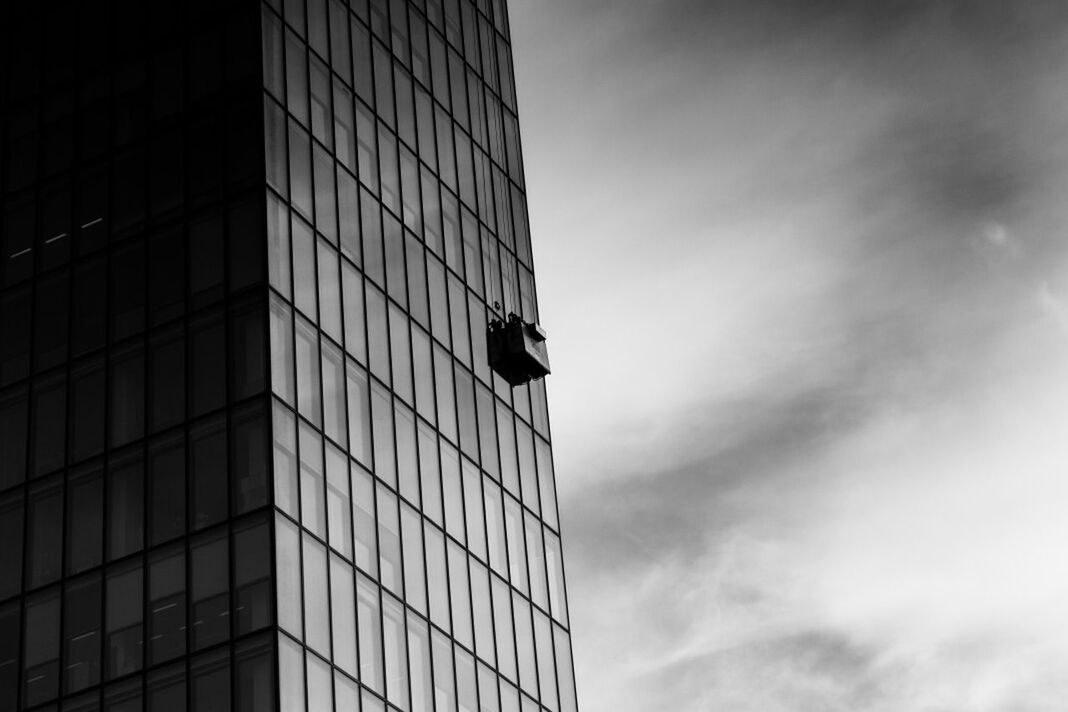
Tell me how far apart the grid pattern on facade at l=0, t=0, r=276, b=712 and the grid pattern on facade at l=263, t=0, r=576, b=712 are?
3.45ft

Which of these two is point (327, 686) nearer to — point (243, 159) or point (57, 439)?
point (57, 439)

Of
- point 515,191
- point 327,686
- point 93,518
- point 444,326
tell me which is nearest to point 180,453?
point 93,518

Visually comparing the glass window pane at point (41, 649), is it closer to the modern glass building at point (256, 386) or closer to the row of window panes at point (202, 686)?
the modern glass building at point (256, 386)

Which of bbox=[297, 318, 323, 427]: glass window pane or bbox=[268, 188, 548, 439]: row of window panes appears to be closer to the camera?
bbox=[297, 318, 323, 427]: glass window pane

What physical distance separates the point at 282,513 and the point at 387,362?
869 cm

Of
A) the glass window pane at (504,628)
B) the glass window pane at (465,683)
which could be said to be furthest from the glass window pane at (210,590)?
the glass window pane at (504,628)

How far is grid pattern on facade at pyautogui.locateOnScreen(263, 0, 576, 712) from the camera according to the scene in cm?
4712

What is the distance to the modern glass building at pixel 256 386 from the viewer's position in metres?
45.8

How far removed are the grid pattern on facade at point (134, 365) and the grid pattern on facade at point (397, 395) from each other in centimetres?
105

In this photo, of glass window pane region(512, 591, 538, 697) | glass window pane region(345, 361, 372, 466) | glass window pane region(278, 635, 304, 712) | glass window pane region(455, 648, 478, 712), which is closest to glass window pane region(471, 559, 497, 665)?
glass window pane region(455, 648, 478, 712)

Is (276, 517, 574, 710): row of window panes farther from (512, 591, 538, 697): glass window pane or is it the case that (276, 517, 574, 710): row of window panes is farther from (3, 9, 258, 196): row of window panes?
(3, 9, 258, 196): row of window panes

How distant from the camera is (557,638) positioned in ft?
185

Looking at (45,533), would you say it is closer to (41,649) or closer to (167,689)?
(41,649)

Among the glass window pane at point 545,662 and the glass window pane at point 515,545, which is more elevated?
the glass window pane at point 515,545
